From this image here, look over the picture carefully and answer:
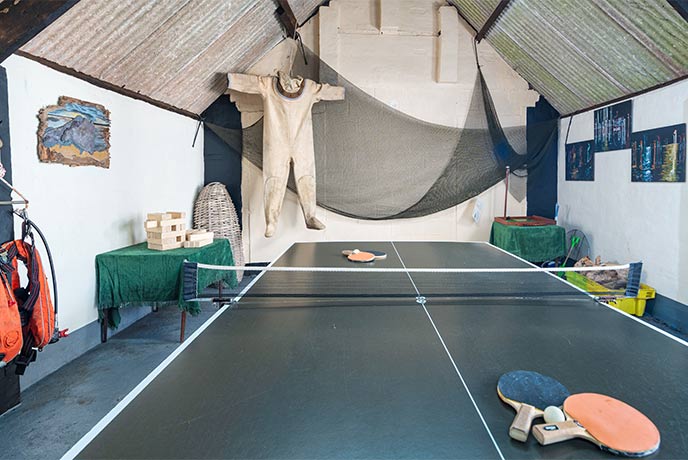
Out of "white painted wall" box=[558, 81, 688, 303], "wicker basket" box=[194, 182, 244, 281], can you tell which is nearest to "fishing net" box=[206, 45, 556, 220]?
"wicker basket" box=[194, 182, 244, 281]

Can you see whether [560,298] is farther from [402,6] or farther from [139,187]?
[402,6]

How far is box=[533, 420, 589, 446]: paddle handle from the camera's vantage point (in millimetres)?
926

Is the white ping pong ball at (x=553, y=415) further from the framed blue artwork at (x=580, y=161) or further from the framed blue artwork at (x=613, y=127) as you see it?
the framed blue artwork at (x=580, y=161)

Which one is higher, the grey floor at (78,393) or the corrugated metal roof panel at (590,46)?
the corrugated metal roof panel at (590,46)

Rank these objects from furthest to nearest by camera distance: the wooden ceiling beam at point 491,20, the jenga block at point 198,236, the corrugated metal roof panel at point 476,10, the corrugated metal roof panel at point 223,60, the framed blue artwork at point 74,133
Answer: the corrugated metal roof panel at point 476,10 < the wooden ceiling beam at point 491,20 < the corrugated metal roof panel at point 223,60 < the jenga block at point 198,236 < the framed blue artwork at point 74,133

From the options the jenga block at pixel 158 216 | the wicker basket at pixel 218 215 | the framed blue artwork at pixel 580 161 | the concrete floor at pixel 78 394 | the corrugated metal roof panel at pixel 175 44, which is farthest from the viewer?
the wicker basket at pixel 218 215

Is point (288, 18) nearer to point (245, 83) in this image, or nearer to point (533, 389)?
point (245, 83)

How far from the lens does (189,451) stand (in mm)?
927

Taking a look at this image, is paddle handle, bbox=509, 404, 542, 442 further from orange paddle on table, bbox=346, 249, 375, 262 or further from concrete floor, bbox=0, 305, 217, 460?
concrete floor, bbox=0, 305, 217, 460

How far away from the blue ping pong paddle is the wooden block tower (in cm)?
278

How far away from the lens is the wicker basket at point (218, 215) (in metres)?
4.85

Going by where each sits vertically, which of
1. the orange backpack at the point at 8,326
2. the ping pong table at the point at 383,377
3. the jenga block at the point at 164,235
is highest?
the jenga block at the point at 164,235

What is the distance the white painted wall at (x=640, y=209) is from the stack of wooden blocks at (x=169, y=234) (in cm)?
345

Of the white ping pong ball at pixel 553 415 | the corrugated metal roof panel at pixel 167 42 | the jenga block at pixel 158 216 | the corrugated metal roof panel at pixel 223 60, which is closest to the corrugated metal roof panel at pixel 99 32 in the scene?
the corrugated metal roof panel at pixel 167 42
